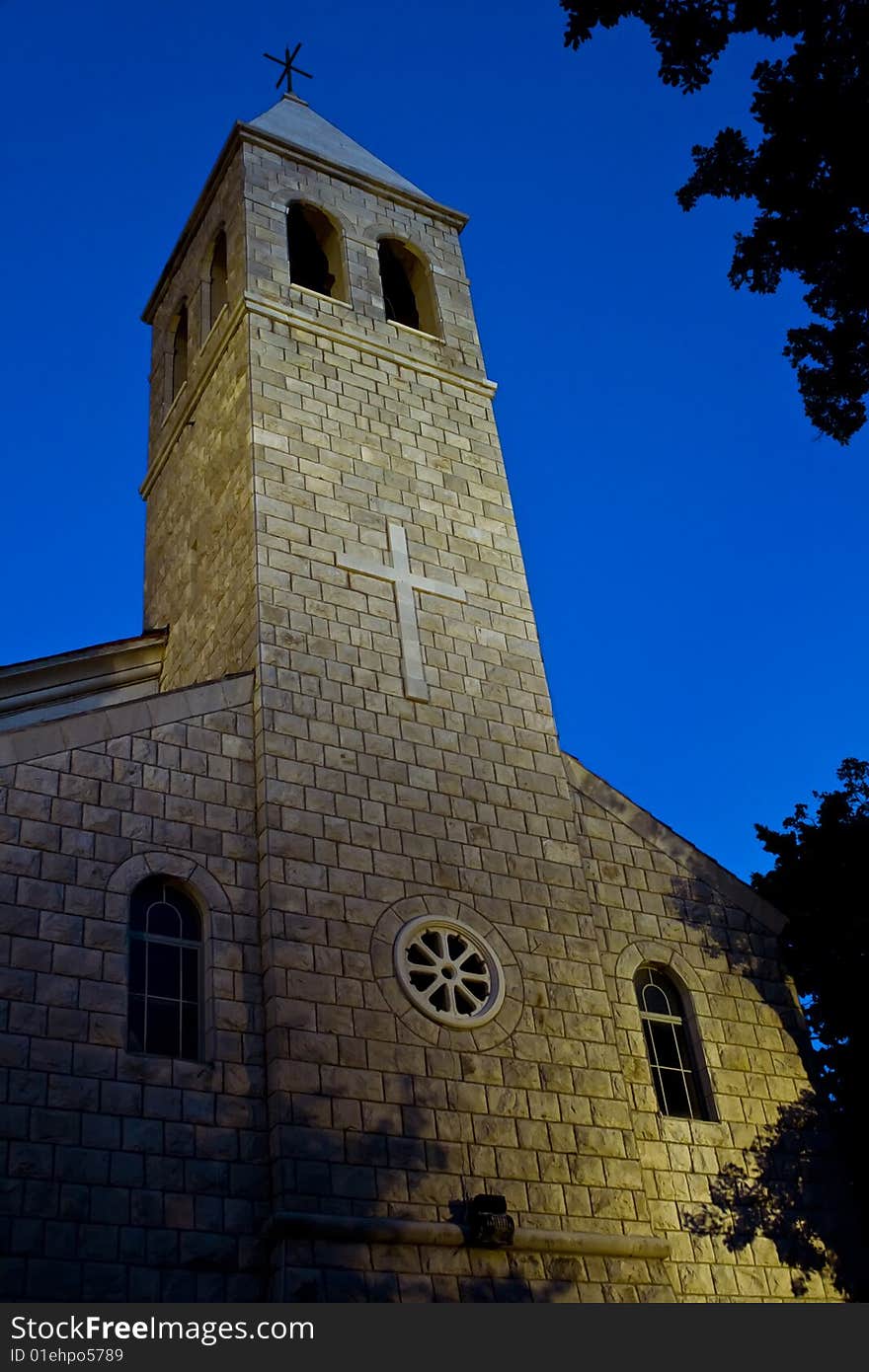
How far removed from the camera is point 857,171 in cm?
1130

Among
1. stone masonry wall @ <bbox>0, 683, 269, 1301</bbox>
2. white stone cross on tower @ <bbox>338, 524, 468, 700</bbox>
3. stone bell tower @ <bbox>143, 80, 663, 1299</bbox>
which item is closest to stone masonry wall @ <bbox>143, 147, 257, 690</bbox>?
stone bell tower @ <bbox>143, 80, 663, 1299</bbox>

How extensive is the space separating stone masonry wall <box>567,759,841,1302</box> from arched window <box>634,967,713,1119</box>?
165mm

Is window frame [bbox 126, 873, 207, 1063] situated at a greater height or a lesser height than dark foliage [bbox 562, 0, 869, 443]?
lesser

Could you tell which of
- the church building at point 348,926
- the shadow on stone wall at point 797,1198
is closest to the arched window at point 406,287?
the church building at point 348,926

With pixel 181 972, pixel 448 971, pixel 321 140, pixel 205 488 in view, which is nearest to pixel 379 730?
pixel 448 971

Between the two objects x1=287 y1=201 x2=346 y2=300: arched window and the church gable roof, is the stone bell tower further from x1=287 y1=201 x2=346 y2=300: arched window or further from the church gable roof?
the church gable roof

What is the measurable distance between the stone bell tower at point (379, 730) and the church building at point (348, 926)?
0.04 meters

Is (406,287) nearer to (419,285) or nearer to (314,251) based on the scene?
(419,285)

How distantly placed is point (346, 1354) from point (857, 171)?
9533 mm

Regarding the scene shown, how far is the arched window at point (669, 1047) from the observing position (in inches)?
557

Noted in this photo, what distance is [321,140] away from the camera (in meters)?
21.2

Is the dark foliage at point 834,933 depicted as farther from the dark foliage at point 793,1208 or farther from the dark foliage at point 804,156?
the dark foliage at point 804,156

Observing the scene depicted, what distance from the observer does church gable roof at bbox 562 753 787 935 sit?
52.2 feet

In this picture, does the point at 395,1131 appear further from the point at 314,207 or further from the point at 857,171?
the point at 314,207
